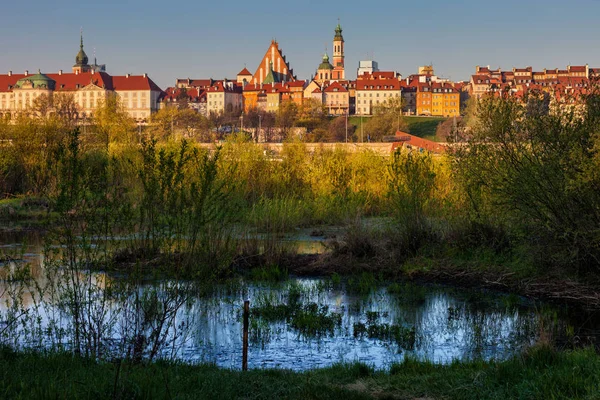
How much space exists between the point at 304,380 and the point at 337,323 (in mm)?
4210

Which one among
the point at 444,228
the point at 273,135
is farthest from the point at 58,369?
the point at 273,135

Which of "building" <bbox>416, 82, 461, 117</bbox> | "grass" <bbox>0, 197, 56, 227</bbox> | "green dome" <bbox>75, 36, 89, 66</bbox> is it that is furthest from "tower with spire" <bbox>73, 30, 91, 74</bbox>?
"grass" <bbox>0, 197, 56, 227</bbox>

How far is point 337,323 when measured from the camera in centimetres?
1220

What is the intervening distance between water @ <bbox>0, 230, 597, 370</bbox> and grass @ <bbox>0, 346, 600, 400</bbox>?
37.0 inches

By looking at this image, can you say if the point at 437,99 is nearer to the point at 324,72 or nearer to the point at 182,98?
the point at 324,72

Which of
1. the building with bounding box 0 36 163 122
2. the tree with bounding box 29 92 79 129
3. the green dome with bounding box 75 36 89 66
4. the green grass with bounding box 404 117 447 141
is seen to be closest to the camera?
the tree with bounding box 29 92 79 129

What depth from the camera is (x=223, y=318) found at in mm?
12398

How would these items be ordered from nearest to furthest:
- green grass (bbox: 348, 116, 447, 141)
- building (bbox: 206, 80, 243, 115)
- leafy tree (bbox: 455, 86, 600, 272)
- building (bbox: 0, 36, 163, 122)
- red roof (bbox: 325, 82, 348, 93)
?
leafy tree (bbox: 455, 86, 600, 272)
green grass (bbox: 348, 116, 447, 141)
building (bbox: 0, 36, 163, 122)
red roof (bbox: 325, 82, 348, 93)
building (bbox: 206, 80, 243, 115)

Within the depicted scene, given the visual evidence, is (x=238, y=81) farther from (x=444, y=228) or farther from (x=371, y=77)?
(x=444, y=228)

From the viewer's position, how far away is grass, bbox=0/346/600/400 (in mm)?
6836

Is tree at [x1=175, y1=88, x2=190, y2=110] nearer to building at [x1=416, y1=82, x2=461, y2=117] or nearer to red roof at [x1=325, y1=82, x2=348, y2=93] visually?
red roof at [x1=325, y1=82, x2=348, y2=93]

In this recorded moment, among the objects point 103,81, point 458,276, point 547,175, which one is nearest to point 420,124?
point 103,81

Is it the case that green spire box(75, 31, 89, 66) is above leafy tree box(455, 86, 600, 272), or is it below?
above

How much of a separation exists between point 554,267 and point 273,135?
96.7 metres
